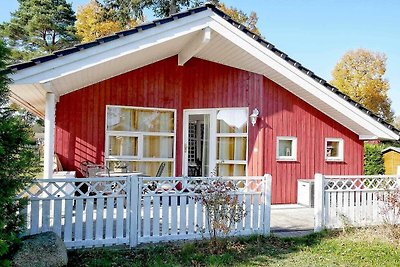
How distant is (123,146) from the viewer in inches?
405

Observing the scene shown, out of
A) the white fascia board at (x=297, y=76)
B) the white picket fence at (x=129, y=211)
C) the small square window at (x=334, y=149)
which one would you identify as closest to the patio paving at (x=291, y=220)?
the white picket fence at (x=129, y=211)

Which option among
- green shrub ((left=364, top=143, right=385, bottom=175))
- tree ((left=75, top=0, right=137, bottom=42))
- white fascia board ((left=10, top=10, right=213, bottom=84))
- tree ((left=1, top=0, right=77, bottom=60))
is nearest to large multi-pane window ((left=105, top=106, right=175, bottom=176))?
white fascia board ((left=10, top=10, right=213, bottom=84))

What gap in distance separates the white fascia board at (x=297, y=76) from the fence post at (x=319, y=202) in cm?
330

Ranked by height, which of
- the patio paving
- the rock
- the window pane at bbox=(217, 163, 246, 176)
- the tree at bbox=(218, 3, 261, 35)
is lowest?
the patio paving

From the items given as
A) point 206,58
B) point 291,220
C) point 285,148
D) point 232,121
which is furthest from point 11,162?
point 285,148

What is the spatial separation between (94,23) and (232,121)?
20072mm

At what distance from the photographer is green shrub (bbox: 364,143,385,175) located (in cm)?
1895

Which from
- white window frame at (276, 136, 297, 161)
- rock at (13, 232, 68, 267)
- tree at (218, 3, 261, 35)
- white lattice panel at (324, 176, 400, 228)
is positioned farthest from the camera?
tree at (218, 3, 261, 35)

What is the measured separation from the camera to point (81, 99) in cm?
988

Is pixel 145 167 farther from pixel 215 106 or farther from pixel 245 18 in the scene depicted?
pixel 245 18

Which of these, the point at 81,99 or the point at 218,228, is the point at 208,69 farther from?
the point at 218,228

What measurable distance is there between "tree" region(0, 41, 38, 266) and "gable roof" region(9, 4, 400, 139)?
5.55ft

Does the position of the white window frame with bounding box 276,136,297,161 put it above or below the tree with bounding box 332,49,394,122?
below

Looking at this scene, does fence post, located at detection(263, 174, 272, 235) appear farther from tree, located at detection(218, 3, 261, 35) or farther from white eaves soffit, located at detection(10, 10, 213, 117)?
tree, located at detection(218, 3, 261, 35)
